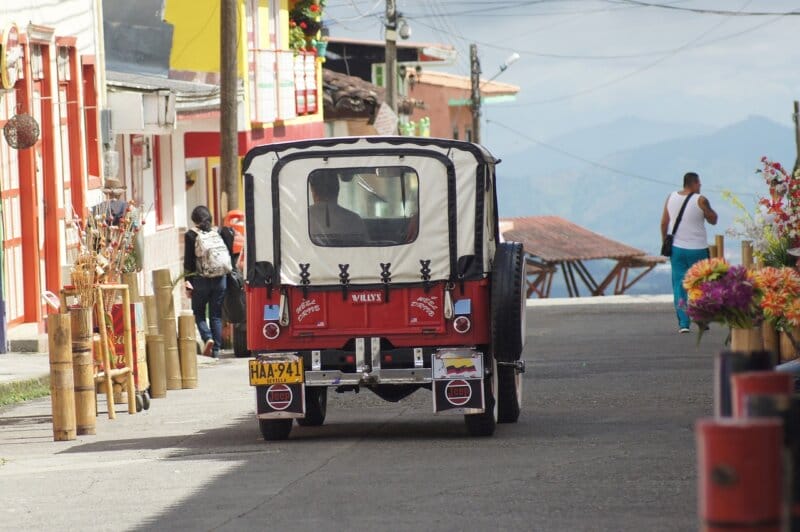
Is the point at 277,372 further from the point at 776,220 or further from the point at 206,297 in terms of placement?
the point at 206,297

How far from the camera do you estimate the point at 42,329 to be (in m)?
21.6

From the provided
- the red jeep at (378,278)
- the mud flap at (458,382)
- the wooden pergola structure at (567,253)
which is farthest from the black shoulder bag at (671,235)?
the wooden pergola structure at (567,253)

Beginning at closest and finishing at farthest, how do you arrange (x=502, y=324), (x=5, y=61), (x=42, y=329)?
(x=502, y=324) → (x=5, y=61) → (x=42, y=329)

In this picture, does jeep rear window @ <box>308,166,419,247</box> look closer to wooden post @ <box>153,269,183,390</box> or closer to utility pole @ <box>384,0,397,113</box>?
wooden post @ <box>153,269,183,390</box>

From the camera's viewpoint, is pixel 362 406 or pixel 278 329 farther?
pixel 362 406

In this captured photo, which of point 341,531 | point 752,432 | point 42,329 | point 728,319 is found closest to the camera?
point 752,432

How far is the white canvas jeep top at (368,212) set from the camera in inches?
504

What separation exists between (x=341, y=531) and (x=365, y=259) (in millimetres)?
4176

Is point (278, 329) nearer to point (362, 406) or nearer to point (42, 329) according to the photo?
point (362, 406)

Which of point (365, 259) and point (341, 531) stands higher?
point (365, 259)

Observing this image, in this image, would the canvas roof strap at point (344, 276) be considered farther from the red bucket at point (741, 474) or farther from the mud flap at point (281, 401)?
the red bucket at point (741, 474)

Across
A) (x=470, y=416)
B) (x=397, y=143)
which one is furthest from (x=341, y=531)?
(x=397, y=143)

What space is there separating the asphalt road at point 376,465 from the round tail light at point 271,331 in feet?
2.48

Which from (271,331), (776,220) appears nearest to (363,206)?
(271,331)
